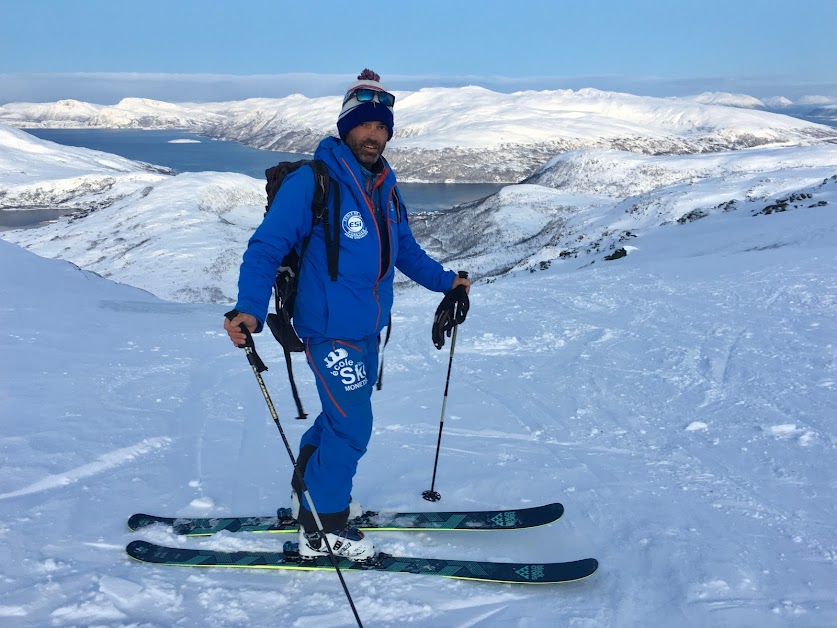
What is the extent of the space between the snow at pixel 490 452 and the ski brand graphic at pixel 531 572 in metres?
0.08

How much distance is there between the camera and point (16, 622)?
2484 mm

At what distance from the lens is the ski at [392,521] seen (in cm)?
339

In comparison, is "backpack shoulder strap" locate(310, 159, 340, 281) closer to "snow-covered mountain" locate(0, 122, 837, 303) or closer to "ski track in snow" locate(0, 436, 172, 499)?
"ski track in snow" locate(0, 436, 172, 499)

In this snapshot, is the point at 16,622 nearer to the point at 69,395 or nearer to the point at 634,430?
the point at 69,395

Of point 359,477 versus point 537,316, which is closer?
point 359,477

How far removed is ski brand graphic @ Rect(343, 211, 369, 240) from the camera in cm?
281

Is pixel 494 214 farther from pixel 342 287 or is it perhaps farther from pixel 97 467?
pixel 342 287

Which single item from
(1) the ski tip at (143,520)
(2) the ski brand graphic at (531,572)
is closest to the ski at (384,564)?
(2) the ski brand graphic at (531,572)

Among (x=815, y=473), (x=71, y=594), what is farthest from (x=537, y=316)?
(x=71, y=594)

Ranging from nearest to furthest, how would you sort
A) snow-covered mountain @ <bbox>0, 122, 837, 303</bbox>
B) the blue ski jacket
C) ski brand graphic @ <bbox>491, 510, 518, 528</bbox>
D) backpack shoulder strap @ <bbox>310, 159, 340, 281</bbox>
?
1. the blue ski jacket
2. backpack shoulder strap @ <bbox>310, 159, 340, 281</bbox>
3. ski brand graphic @ <bbox>491, 510, 518, 528</bbox>
4. snow-covered mountain @ <bbox>0, 122, 837, 303</bbox>

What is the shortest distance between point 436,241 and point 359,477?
5052 cm

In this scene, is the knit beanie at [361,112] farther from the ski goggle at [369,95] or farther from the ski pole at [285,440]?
the ski pole at [285,440]

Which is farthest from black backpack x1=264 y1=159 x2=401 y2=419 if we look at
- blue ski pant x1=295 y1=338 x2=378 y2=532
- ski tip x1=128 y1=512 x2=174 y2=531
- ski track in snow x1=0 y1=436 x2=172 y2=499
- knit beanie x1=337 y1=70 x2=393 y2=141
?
ski track in snow x1=0 y1=436 x2=172 y2=499

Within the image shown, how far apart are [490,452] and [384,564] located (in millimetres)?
1727
